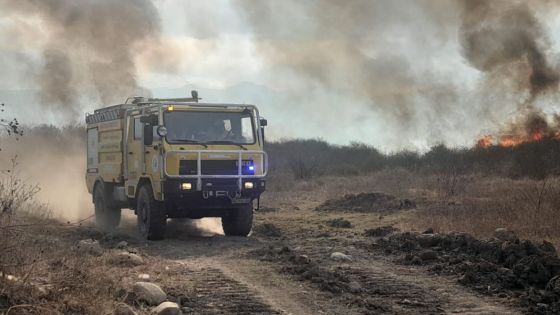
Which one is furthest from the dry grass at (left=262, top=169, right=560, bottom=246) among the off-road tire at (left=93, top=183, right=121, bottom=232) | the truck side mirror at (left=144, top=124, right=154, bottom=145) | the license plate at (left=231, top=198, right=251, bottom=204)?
the off-road tire at (left=93, top=183, right=121, bottom=232)

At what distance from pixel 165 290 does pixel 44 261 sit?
1561mm

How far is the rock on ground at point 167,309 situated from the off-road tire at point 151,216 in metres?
6.22

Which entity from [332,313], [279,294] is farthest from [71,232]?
[332,313]

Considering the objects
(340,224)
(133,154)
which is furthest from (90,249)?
(340,224)

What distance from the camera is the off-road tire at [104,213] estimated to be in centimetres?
1600

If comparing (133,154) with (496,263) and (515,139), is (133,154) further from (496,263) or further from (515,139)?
(515,139)

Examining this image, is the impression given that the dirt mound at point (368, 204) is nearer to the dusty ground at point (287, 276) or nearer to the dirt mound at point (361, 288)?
the dusty ground at point (287, 276)

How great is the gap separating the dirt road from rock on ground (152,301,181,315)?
1.16 ft

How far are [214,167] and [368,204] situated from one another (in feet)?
31.0

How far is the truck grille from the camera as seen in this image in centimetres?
1256

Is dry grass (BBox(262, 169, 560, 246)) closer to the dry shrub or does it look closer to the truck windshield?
the dry shrub

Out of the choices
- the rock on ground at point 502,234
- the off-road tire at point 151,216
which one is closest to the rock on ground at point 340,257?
the rock on ground at point 502,234

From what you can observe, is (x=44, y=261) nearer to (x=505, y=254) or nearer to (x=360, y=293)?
(x=360, y=293)

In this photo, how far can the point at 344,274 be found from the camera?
9031 millimetres
